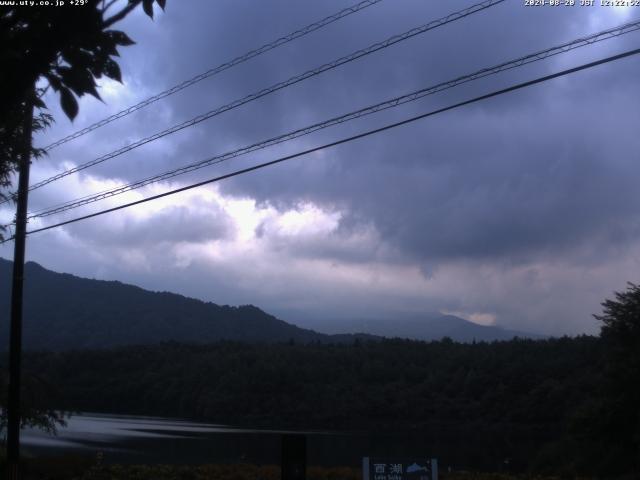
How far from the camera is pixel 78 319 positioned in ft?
536

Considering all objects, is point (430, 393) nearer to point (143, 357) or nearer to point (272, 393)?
point (272, 393)

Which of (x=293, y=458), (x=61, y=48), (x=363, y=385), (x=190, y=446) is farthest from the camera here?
(x=363, y=385)

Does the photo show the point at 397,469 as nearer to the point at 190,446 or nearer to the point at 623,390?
the point at 623,390

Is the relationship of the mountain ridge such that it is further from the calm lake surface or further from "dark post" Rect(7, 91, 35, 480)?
"dark post" Rect(7, 91, 35, 480)

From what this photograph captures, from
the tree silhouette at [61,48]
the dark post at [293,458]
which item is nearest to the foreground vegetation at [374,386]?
the dark post at [293,458]

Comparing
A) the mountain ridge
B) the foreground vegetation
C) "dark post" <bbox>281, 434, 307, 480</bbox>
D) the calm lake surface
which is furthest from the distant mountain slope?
"dark post" <bbox>281, 434, 307, 480</bbox>

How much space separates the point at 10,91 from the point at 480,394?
71.1 m

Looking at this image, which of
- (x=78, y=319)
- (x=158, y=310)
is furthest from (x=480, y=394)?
(x=158, y=310)

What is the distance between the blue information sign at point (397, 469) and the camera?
42.3 ft

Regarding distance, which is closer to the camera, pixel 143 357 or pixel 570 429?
pixel 570 429

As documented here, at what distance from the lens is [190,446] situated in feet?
138

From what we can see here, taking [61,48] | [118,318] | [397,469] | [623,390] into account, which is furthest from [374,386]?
[118,318]

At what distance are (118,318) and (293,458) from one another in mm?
166838

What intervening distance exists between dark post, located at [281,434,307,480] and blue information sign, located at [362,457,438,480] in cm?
113
